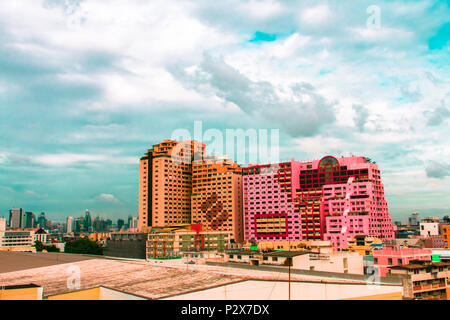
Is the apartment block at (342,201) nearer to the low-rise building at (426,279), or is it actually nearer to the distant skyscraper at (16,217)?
the low-rise building at (426,279)

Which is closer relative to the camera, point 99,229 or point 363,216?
point 363,216

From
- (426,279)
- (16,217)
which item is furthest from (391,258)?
(16,217)

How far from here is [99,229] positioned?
502 ft

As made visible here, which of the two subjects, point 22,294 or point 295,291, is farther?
point 295,291

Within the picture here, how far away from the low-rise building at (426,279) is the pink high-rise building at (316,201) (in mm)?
36739

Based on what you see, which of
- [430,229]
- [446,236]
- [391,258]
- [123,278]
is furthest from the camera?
[430,229]

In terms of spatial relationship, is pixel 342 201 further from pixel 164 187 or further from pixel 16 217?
pixel 16 217

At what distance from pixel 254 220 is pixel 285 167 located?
13.7 meters

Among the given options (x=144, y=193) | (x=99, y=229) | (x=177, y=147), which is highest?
(x=177, y=147)

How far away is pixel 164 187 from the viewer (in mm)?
92375

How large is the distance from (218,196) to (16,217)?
10880 cm
